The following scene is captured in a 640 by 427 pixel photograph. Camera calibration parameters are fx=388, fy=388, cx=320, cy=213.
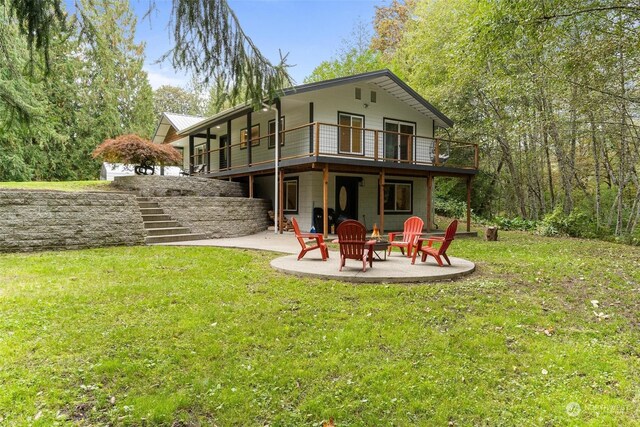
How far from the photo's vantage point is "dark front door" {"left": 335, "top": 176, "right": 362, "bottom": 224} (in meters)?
15.2

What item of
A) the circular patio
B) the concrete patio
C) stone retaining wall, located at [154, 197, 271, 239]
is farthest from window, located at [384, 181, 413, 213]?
the circular patio

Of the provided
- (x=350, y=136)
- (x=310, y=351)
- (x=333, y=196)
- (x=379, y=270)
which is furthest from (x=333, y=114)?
(x=310, y=351)

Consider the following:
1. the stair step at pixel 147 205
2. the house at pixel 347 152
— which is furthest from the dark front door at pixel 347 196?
the stair step at pixel 147 205

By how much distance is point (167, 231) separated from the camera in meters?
11.1

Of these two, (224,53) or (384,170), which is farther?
(384,170)

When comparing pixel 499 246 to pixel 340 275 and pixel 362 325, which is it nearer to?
pixel 340 275

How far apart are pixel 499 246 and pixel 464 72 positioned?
7790 mm

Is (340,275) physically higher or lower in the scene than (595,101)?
lower

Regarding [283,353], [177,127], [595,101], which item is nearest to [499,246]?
[595,101]

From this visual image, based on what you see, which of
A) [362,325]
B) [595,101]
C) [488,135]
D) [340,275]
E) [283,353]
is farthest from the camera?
[488,135]

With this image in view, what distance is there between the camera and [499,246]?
10977 mm

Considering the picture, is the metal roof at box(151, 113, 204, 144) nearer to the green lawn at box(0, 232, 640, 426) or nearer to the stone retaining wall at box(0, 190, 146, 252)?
the stone retaining wall at box(0, 190, 146, 252)

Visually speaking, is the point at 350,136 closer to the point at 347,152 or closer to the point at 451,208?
the point at 347,152

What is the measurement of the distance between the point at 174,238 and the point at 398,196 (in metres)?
9.59
